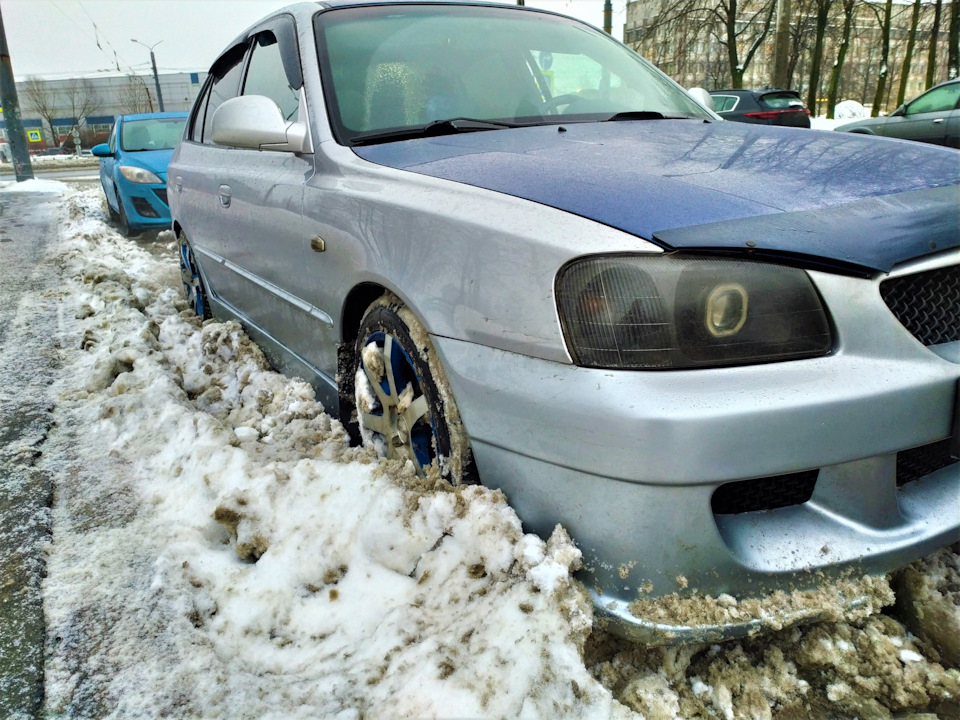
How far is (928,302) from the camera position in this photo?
1.49 m

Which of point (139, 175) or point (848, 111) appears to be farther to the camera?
point (848, 111)

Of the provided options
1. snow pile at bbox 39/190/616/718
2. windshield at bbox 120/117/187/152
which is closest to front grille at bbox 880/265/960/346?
snow pile at bbox 39/190/616/718

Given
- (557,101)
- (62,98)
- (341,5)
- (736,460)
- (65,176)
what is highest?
(62,98)

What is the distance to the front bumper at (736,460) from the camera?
135 centimetres

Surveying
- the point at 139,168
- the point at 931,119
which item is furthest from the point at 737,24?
the point at 139,168

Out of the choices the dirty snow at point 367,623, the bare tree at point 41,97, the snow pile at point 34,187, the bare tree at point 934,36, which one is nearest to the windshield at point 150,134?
the snow pile at point 34,187

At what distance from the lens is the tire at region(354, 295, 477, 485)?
5.75 ft

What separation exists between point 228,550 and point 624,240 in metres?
1.37

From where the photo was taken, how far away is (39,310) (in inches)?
191

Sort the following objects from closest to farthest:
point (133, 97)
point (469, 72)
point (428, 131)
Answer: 1. point (428, 131)
2. point (469, 72)
3. point (133, 97)

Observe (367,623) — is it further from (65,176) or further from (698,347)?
(65,176)

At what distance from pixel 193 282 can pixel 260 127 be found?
229cm

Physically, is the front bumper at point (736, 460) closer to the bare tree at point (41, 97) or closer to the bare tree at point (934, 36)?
the bare tree at point (934, 36)

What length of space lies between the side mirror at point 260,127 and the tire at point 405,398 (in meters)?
0.73
